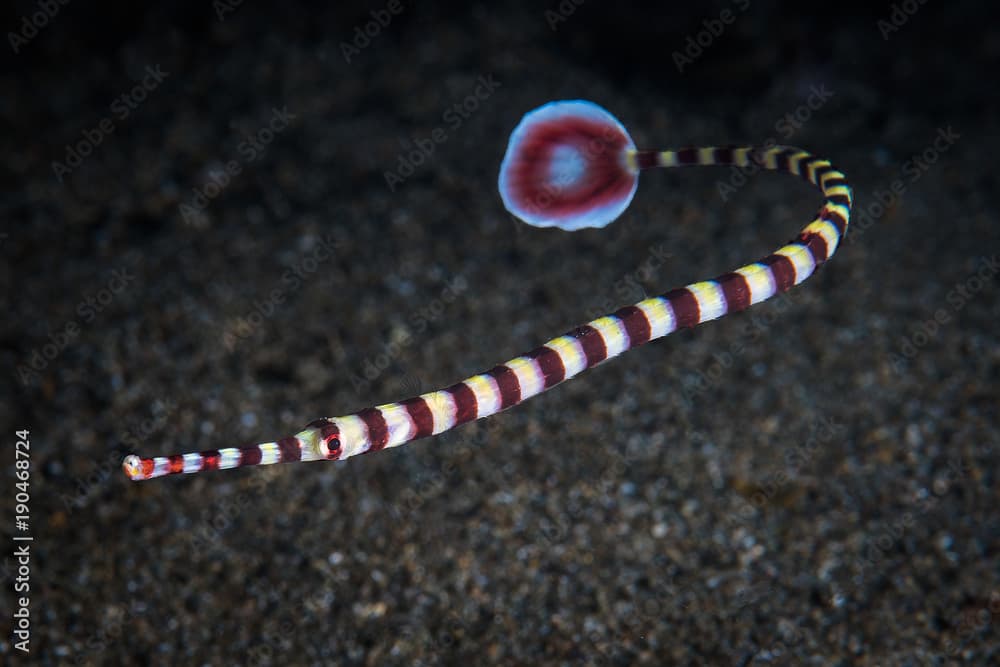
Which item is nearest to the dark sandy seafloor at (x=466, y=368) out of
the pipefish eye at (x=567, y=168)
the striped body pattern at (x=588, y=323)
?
the striped body pattern at (x=588, y=323)

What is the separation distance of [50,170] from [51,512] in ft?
13.5

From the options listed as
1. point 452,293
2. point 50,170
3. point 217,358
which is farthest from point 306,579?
point 50,170

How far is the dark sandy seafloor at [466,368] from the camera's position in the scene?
12.2ft

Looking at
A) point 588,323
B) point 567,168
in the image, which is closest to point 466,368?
point 567,168

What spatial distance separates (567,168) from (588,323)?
2.46 feet

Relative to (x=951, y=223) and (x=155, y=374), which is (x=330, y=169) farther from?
(x=951, y=223)

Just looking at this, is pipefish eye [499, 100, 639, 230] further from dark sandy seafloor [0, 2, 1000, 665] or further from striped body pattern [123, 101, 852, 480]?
dark sandy seafloor [0, 2, 1000, 665]

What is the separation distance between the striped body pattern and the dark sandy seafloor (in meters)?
0.23

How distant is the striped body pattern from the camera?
7.64 ft

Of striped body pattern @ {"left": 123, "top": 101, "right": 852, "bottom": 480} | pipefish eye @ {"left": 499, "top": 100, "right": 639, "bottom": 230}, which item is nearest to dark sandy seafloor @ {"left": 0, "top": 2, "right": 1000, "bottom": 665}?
striped body pattern @ {"left": 123, "top": 101, "right": 852, "bottom": 480}

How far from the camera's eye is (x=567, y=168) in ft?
10.4

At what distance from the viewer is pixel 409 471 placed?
14.8 ft

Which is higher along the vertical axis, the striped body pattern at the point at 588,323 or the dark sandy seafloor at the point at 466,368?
the striped body pattern at the point at 588,323

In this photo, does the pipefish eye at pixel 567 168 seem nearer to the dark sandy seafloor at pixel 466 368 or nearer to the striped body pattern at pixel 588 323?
the striped body pattern at pixel 588 323
